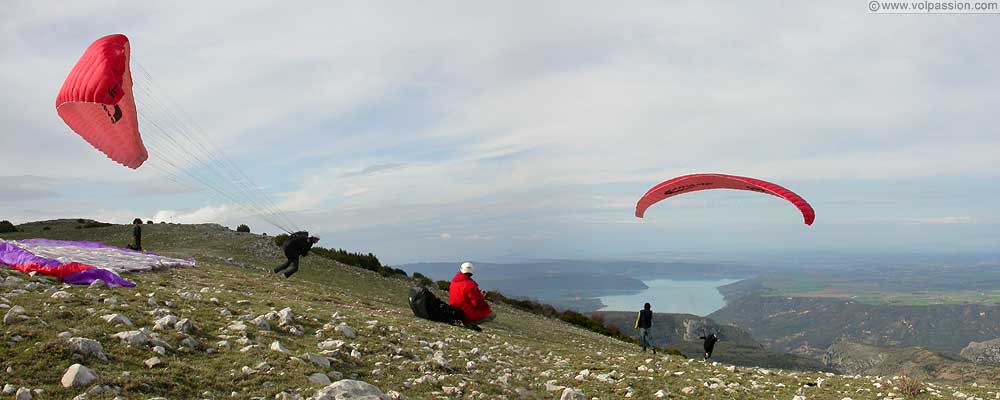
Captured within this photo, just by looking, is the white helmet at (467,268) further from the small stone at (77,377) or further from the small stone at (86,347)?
the small stone at (77,377)

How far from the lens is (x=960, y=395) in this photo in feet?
34.8

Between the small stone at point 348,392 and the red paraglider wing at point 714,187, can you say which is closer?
the small stone at point 348,392

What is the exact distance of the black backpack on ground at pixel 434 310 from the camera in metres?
15.8

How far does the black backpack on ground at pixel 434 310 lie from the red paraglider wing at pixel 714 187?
7.10 m

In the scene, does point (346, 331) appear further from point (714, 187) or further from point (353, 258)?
point (353, 258)

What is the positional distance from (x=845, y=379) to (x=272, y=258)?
27987 millimetres

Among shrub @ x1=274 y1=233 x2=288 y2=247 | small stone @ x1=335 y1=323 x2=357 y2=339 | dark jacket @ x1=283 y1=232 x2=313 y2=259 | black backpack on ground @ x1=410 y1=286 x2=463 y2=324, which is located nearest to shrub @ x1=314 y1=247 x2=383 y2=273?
shrub @ x1=274 y1=233 x2=288 y2=247

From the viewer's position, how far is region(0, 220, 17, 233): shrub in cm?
4150

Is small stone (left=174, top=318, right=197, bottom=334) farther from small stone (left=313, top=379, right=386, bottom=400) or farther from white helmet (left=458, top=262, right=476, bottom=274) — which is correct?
white helmet (left=458, top=262, right=476, bottom=274)

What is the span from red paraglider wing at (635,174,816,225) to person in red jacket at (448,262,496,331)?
6.20 m

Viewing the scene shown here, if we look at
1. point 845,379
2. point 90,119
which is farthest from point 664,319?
point 90,119

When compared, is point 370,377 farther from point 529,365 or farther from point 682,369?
point 682,369


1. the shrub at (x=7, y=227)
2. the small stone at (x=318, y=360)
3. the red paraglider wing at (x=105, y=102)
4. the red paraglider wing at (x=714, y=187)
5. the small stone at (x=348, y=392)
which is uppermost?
the red paraglider wing at (x=105, y=102)

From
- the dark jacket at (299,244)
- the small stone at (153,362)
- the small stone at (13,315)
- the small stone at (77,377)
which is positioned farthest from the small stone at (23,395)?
the dark jacket at (299,244)
